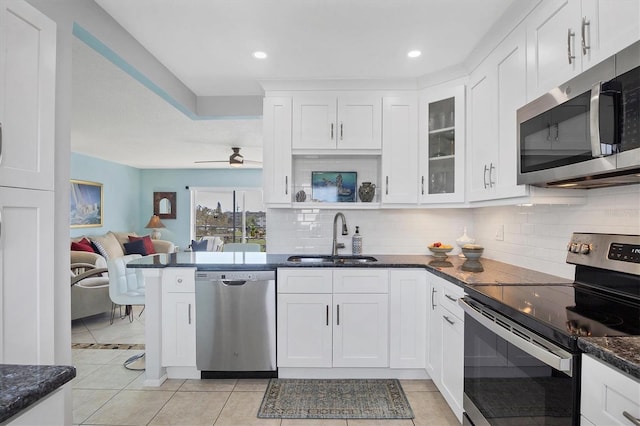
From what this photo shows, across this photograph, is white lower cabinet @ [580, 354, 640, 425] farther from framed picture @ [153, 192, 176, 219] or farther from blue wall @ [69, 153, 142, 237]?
framed picture @ [153, 192, 176, 219]

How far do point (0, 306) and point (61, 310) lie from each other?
2.42 feet

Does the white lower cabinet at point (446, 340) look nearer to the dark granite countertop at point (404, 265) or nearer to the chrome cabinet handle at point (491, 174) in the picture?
the dark granite countertop at point (404, 265)

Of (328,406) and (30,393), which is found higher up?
(30,393)

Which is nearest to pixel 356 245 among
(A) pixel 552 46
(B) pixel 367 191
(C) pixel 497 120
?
(B) pixel 367 191

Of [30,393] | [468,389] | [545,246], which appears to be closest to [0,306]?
[30,393]

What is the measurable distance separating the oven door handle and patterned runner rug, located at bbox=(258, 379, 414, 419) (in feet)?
3.49

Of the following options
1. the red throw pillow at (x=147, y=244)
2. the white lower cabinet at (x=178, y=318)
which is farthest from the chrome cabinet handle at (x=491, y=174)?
the red throw pillow at (x=147, y=244)

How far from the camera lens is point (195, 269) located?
2.67 m

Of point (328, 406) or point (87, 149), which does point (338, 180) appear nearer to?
point (328, 406)

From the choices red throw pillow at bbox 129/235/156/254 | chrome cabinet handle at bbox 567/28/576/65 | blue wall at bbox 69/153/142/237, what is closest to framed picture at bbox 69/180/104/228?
blue wall at bbox 69/153/142/237

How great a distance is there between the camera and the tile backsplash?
1884 mm

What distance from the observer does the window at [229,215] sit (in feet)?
27.2

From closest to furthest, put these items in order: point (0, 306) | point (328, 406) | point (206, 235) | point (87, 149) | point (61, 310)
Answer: point (0, 306) < point (61, 310) < point (328, 406) < point (87, 149) < point (206, 235)

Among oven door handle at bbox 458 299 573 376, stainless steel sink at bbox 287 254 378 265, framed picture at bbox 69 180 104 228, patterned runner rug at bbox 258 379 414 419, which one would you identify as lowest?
patterned runner rug at bbox 258 379 414 419
